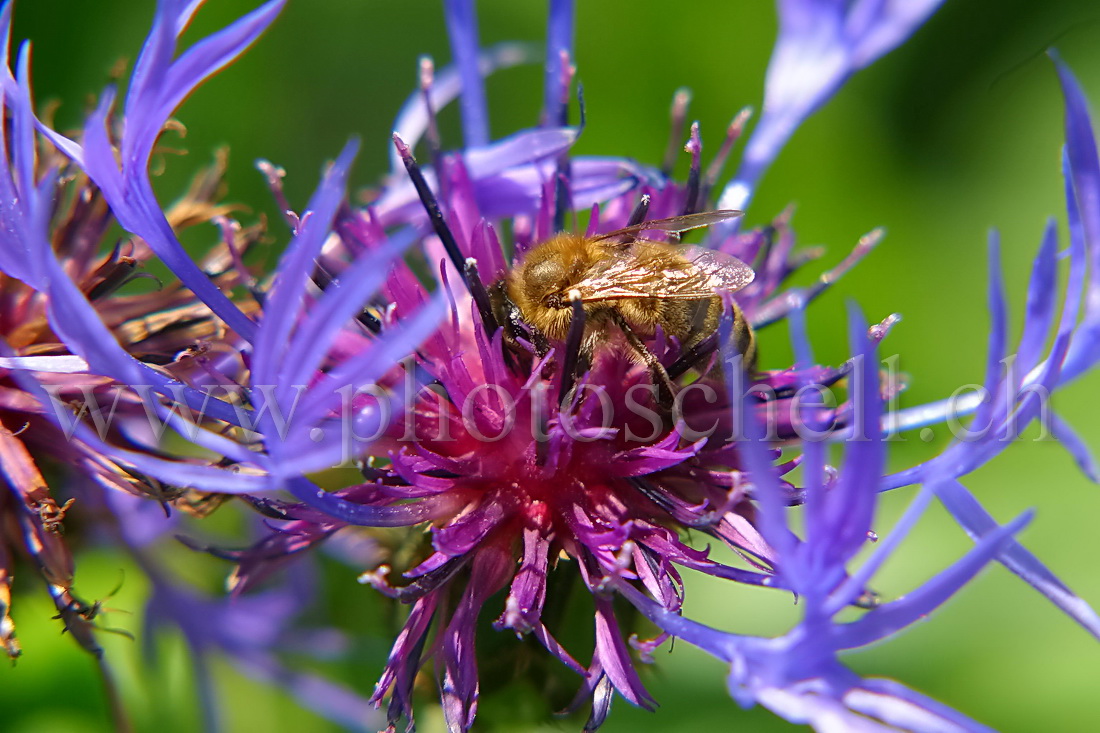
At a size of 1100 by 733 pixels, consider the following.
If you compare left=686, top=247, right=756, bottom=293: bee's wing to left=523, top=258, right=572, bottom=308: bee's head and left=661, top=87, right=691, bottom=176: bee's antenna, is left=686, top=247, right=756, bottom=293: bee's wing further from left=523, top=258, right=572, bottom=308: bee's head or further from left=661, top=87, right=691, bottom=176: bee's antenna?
left=661, top=87, right=691, bottom=176: bee's antenna

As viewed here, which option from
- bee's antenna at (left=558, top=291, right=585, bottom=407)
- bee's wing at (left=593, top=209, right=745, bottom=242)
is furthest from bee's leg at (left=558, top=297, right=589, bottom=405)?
bee's wing at (left=593, top=209, right=745, bottom=242)

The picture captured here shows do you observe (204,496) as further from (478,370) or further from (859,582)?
(859,582)

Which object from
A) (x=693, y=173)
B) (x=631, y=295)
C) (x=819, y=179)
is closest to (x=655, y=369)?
(x=631, y=295)

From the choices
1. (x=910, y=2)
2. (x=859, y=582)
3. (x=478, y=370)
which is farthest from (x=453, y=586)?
(x=910, y=2)

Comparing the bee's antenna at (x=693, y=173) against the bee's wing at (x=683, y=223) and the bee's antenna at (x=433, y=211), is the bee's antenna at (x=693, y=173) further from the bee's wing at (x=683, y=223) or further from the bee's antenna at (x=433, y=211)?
the bee's antenna at (x=433, y=211)

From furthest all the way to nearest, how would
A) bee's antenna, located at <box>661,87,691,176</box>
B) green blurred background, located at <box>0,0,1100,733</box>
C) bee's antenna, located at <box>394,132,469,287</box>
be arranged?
green blurred background, located at <box>0,0,1100,733</box> → bee's antenna, located at <box>661,87,691,176</box> → bee's antenna, located at <box>394,132,469,287</box>

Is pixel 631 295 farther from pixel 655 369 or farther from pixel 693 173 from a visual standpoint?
pixel 693 173

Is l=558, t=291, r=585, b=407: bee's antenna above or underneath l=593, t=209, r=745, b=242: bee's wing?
underneath
